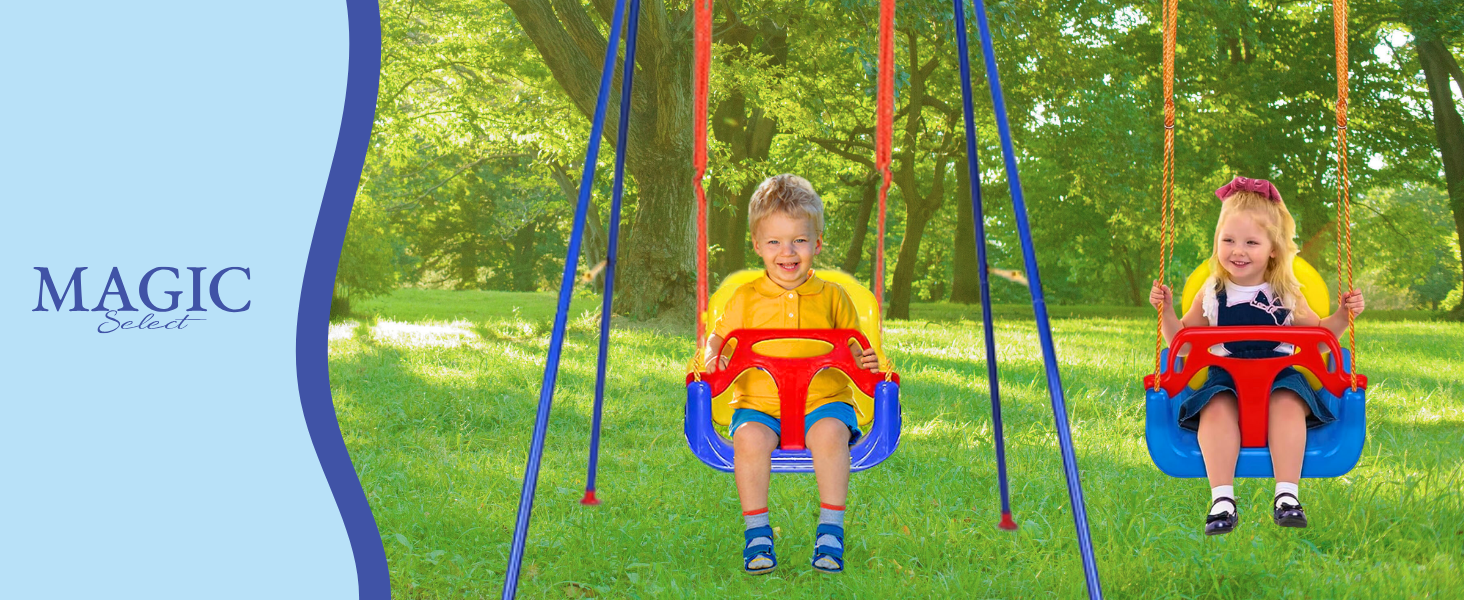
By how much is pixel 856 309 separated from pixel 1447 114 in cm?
1652

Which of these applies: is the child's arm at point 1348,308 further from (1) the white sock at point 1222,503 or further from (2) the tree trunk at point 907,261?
(2) the tree trunk at point 907,261

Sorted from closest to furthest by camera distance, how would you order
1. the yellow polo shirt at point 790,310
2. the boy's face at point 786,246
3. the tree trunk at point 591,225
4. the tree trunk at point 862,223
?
the boy's face at point 786,246 → the yellow polo shirt at point 790,310 → the tree trunk at point 862,223 → the tree trunk at point 591,225

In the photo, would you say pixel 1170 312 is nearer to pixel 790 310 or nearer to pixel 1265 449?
pixel 1265 449

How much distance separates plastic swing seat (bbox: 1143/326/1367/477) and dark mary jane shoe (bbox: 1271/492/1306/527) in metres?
0.13

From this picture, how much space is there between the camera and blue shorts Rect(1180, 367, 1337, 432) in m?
3.09

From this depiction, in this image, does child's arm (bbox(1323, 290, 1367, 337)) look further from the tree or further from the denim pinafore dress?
the tree

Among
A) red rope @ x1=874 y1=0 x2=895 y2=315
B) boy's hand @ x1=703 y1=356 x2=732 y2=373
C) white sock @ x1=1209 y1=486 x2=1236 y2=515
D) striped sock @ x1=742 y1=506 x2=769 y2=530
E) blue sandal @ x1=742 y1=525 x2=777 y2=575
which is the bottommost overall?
blue sandal @ x1=742 y1=525 x2=777 y2=575

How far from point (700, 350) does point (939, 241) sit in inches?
1047

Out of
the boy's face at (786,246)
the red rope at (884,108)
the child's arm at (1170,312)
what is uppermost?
the red rope at (884,108)

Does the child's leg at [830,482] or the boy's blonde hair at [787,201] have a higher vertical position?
the boy's blonde hair at [787,201]

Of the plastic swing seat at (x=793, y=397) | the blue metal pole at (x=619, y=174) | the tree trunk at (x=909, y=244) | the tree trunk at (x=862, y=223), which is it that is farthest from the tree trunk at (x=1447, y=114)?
the blue metal pole at (x=619, y=174)

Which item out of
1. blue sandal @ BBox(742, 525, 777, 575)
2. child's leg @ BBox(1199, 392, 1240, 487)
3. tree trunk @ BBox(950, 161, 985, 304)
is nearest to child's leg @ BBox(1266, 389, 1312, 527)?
child's leg @ BBox(1199, 392, 1240, 487)

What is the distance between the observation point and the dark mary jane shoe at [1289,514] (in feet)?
9.40

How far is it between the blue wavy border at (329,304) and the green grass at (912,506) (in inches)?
15.1
